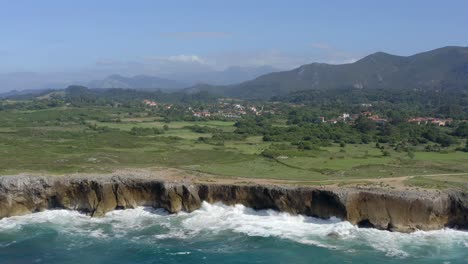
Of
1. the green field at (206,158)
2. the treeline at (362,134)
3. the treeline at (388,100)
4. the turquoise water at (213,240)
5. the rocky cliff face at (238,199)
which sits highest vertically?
the treeline at (388,100)

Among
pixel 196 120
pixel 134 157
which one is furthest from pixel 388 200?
pixel 196 120

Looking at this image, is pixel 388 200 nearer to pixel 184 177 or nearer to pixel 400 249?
pixel 400 249

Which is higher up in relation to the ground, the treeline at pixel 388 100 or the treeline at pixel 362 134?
the treeline at pixel 388 100

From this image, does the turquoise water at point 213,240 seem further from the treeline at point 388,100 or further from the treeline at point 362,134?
the treeline at point 388,100

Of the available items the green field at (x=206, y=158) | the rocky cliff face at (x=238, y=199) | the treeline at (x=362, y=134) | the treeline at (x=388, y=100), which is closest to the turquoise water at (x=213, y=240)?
the rocky cliff face at (x=238, y=199)

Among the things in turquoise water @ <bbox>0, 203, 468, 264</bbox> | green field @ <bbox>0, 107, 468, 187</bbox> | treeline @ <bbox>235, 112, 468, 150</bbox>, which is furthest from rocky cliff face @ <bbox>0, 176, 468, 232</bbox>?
treeline @ <bbox>235, 112, 468, 150</bbox>

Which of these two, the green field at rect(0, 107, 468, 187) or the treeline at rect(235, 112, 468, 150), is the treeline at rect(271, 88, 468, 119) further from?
the green field at rect(0, 107, 468, 187)
